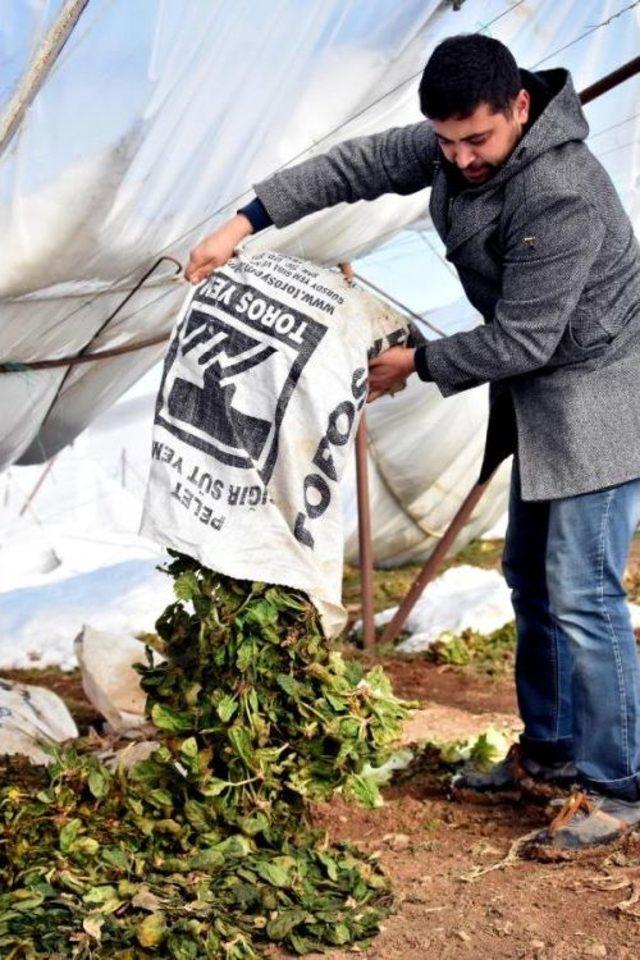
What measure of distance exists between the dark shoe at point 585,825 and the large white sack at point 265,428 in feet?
2.20

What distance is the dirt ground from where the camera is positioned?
2488 millimetres

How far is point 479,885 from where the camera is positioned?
9.17 ft

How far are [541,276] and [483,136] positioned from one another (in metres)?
0.30

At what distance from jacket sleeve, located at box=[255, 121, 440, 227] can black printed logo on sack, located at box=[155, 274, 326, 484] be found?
0.28 m

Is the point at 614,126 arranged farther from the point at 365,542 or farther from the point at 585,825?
the point at 585,825

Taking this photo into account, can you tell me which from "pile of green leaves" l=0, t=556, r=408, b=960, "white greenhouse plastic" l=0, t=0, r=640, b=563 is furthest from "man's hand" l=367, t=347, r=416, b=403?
"white greenhouse plastic" l=0, t=0, r=640, b=563

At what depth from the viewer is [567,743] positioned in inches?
130

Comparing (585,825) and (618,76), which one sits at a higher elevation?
(618,76)

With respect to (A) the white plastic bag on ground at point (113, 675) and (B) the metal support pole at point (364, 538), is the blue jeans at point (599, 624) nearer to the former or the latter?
(A) the white plastic bag on ground at point (113, 675)

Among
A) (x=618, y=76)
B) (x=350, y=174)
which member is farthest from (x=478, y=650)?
(x=350, y=174)

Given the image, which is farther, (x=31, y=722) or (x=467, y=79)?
(x=31, y=722)

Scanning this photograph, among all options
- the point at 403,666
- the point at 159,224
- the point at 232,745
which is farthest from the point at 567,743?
the point at 403,666

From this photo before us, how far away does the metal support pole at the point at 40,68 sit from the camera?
10.0 ft

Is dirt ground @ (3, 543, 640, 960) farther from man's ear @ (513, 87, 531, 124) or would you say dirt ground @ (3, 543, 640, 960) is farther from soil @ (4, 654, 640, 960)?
man's ear @ (513, 87, 531, 124)
